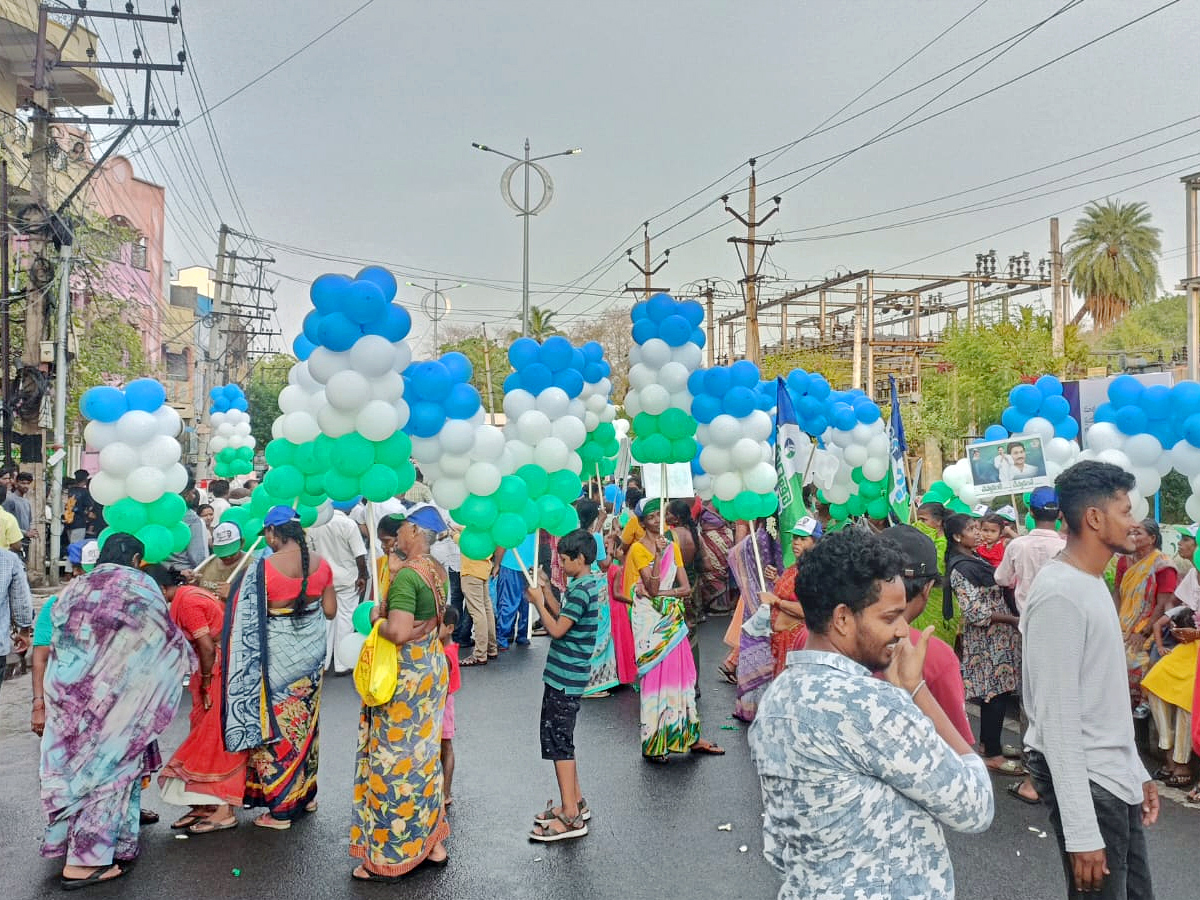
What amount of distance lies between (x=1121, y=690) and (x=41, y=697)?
4913 millimetres

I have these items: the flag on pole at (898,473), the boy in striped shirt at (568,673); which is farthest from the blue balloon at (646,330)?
the boy in striped shirt at (568,673)

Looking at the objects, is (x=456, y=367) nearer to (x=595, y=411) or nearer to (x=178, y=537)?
(x=178, y=537)

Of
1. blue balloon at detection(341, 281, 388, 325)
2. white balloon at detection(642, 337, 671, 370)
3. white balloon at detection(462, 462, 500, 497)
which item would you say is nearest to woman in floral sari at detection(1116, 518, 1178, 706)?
white balloon at detection(642, 337, 671, 370)

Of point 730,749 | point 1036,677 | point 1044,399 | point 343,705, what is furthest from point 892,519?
point 1036,677

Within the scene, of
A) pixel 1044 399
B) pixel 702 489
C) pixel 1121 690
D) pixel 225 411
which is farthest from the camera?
pixel 225 411

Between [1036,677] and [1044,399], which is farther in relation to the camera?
[1044,399]

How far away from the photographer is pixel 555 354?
7.30 m

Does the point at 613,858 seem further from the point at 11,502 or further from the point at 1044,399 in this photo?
the point at 11,502

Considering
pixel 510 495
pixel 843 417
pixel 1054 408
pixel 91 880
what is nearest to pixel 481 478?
pixel 510 495

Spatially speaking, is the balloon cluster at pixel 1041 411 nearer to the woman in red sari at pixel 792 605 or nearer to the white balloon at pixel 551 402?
the woman in red sari at pixel 792 605

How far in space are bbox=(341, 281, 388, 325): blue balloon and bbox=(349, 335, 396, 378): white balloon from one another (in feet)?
0.38

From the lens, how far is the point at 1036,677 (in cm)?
299

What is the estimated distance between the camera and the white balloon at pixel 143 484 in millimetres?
5922

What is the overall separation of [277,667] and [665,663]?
101 inches
